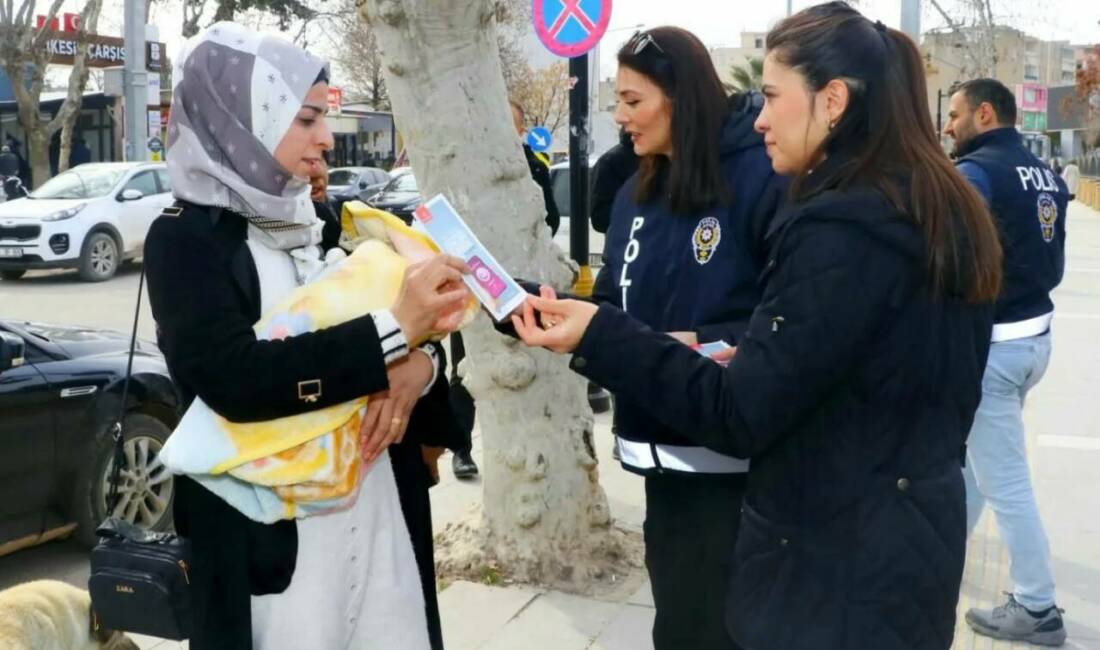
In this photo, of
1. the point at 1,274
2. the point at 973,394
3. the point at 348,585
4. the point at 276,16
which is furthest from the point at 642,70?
the point at 276,16

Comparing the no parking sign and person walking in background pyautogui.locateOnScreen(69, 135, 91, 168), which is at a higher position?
the no parking sign

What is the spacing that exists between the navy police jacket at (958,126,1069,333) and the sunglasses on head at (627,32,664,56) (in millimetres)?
1899

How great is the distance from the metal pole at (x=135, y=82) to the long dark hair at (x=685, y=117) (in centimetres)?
2015

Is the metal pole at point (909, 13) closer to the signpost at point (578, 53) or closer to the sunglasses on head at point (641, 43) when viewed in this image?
the signpost at point (578, 53)

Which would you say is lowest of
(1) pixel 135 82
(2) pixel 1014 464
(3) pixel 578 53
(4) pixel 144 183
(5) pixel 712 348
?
(2) pixel 1014 464

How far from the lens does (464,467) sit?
21.1 ft

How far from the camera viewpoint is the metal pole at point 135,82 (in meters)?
21.1

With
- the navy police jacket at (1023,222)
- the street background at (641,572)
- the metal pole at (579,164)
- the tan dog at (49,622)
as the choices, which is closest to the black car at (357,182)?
the metal pole at (579,164)

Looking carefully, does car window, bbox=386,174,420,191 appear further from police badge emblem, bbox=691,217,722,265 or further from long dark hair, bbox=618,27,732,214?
police badge emblem, bbox=691,217,722,265

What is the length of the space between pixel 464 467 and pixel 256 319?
14.0ft

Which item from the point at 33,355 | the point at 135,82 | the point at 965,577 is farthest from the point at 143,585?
the point at 135,82

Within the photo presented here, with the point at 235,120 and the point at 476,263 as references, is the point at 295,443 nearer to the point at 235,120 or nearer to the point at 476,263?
the point at 476,263

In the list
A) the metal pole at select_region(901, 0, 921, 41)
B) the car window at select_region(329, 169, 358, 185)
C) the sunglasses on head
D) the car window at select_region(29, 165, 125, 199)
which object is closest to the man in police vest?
the sunglasses on head

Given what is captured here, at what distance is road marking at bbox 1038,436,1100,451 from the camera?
730 centimetres
